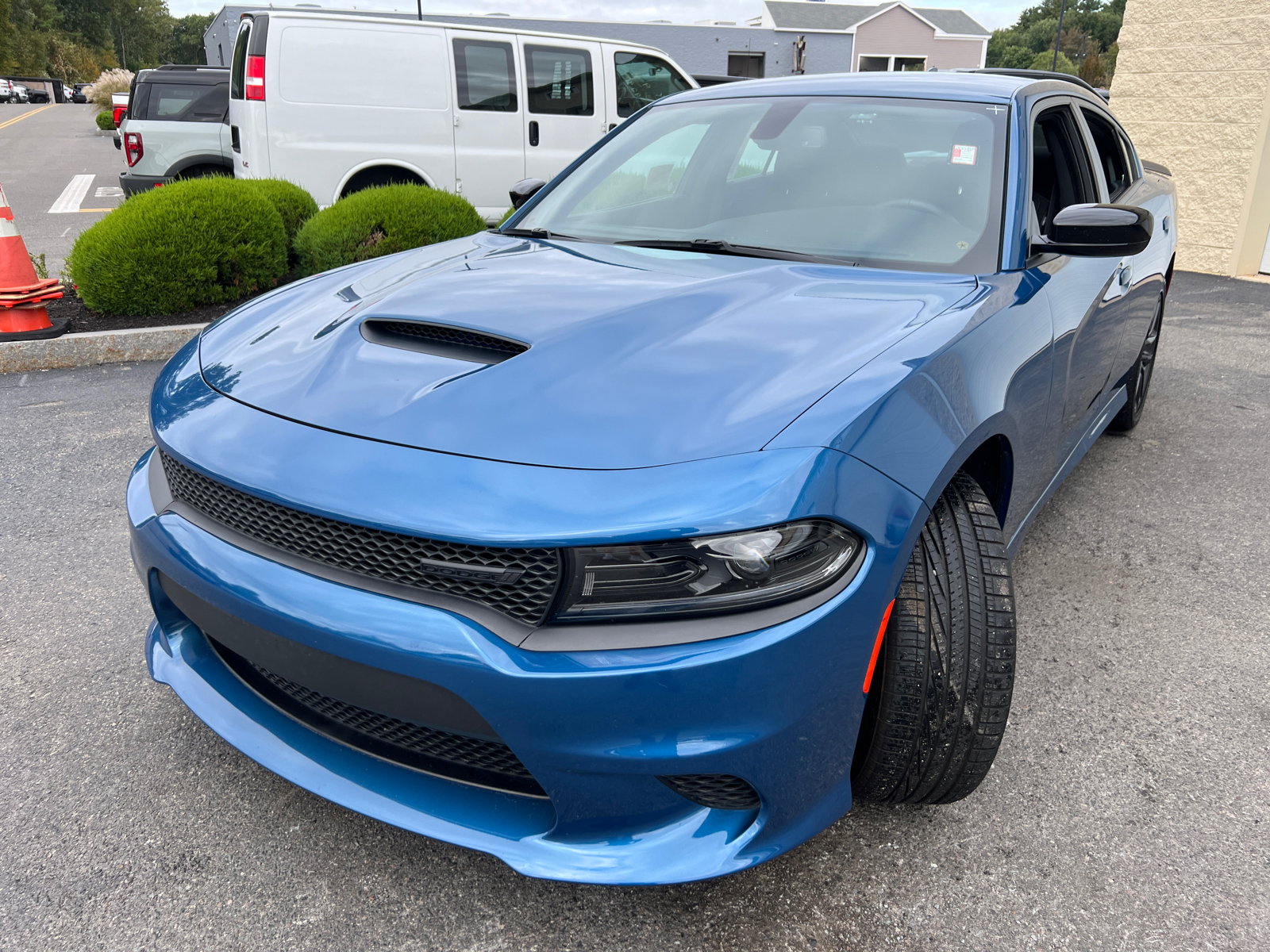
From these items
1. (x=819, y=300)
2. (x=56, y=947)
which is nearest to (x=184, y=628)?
(x=56, y=947)

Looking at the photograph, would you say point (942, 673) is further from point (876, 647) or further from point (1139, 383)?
point (1139, 383)

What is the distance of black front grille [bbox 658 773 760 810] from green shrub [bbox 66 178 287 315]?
5.68 m

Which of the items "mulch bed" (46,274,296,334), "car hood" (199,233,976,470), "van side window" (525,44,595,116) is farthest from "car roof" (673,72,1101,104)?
"van side window" (525,44,595,116)

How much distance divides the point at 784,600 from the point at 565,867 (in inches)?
21.8

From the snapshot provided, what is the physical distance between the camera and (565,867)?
4.77 ft

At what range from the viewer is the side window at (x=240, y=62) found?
7770mm

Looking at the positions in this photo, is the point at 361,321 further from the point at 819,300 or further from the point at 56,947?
the point at 56,947

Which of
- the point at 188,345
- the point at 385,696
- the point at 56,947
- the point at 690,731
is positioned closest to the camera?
the point at 690,731

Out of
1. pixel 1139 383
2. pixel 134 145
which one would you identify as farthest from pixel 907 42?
pixel 1139 383

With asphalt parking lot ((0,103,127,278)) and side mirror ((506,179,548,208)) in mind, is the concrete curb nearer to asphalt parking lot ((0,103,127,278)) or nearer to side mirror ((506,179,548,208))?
side mirror ((506,179,548,208))

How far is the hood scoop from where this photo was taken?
1.81 metres

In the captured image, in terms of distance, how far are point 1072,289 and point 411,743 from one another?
2.09 metres

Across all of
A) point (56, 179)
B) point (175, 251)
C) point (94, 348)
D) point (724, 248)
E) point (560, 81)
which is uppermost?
point (560, 81)

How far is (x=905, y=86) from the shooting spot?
111 inches
